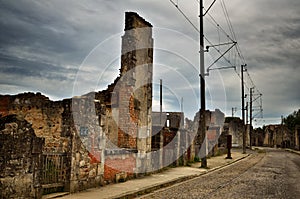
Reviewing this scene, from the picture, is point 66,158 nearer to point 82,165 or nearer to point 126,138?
point 82,165

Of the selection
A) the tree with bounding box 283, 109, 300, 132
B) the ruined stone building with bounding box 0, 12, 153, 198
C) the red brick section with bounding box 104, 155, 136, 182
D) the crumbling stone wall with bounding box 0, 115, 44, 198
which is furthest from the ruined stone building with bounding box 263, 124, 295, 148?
the crumbling stone wall with bounding box 0, 115, 44, 198

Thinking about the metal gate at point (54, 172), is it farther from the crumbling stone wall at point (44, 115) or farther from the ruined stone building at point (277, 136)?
the ruined stone building at point (277, 136)

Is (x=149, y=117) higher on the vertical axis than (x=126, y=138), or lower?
higher

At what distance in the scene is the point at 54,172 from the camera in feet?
30.3

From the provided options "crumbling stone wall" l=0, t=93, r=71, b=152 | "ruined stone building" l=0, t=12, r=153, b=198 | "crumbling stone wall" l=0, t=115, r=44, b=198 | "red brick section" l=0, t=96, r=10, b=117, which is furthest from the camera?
"red brick section" l=0, t=96, r=10, b=117

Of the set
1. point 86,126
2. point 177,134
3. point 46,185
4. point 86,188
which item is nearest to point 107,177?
point 86,188

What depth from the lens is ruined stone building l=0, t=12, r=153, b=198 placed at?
883 centimetres

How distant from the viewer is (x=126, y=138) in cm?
1456

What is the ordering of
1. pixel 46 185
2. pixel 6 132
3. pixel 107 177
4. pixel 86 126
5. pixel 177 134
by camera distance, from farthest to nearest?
1. pixel 177 134
2. pixel 107 177
3. pixel 86 126
4. pixel 46 185
5. pixel 6 132

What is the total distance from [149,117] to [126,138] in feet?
6.32

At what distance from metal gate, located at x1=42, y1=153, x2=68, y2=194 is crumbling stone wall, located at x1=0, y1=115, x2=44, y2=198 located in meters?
0.78

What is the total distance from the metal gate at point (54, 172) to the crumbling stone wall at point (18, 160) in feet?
2.56

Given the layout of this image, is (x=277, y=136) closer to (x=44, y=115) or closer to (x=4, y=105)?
(x=4, y=105)

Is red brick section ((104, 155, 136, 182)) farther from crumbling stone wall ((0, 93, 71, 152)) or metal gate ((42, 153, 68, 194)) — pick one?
crumbling stone wall ((0, 93, 71, 152))
